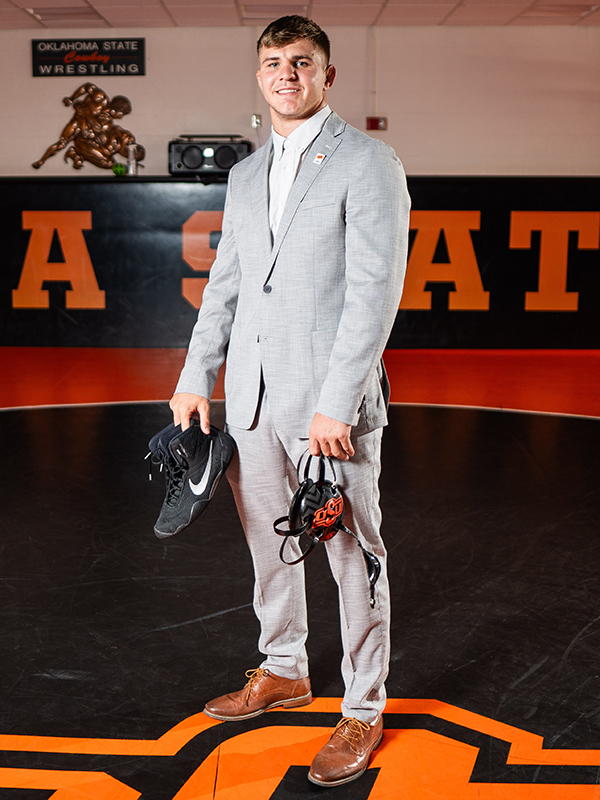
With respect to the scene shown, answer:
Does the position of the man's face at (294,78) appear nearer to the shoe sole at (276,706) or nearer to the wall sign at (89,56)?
the shoe sole at (276,706)

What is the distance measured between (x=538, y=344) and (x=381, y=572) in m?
6.41

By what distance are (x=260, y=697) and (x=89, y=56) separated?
26.8ft

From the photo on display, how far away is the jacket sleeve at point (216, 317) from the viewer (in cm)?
158

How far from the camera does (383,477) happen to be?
3330mm

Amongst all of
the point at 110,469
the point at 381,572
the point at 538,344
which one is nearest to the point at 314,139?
the point at 381,572

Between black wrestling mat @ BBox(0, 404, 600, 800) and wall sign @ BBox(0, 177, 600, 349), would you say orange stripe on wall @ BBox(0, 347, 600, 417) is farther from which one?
black wrestling mat @ BBox(0, 404, 600, 800)

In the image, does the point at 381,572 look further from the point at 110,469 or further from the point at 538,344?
the point at 538,344

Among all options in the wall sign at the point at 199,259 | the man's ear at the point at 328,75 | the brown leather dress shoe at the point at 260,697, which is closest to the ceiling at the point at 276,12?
the wall sign at the point at 199,259

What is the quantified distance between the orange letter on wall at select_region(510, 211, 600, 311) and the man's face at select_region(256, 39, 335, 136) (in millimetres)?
6339

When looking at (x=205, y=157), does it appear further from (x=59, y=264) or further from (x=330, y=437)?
(x=330, y=437)

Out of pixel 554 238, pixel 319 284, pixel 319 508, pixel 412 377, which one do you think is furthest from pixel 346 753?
pixel 554 238

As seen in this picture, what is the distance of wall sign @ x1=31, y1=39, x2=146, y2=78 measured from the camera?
25.9 ft

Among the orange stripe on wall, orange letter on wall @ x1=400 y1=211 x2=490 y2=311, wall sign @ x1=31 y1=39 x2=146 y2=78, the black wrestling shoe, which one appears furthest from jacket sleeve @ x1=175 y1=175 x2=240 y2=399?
wall sign @ x1=31 y1=39 x2=146 y2=78

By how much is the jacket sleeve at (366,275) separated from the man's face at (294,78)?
17 cm
